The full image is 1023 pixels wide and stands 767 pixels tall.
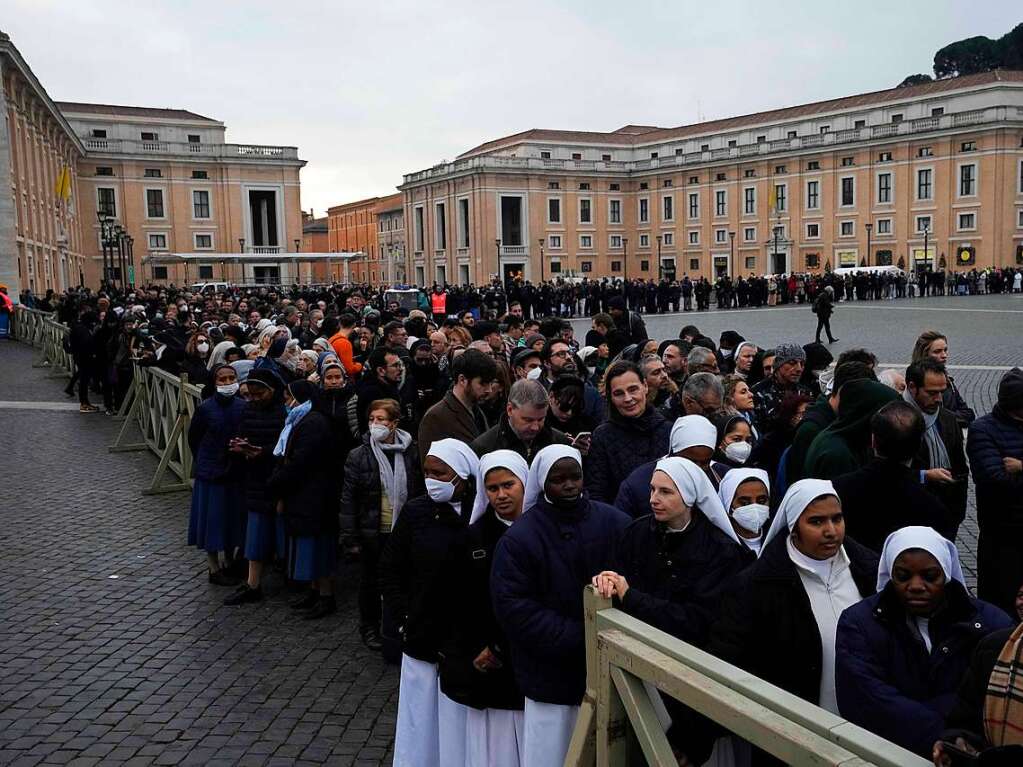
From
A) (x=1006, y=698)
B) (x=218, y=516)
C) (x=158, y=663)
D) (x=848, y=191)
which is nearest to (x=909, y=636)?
(x=1006, y=698)

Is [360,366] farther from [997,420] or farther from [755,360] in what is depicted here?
[997,420]

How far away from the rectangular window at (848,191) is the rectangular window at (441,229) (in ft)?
108

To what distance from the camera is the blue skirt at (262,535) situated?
6586mm

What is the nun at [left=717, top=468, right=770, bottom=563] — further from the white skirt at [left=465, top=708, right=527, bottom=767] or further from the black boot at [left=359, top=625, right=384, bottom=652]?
the black boot at [left=359, top=625, right=384, bottom=652]

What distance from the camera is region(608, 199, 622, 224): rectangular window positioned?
79.2 metres

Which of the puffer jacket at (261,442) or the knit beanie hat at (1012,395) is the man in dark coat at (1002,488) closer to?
the knit beanie hat at (1012,395)

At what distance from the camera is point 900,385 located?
6.36 meters

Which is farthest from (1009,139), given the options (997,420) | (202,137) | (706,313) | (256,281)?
(997,420)

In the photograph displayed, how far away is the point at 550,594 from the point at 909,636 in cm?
125

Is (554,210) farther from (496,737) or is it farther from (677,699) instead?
(677,699)

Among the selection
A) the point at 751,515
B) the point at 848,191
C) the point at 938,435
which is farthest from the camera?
the point at 848,191

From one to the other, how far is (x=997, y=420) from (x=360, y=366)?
21.7 feet

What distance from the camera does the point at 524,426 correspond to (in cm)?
490

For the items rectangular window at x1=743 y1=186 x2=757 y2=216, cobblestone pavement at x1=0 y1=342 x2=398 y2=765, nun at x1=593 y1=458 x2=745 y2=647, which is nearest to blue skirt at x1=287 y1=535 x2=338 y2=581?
cobblestone pavement at x1=0 y1=342 x2=398 y2=765
